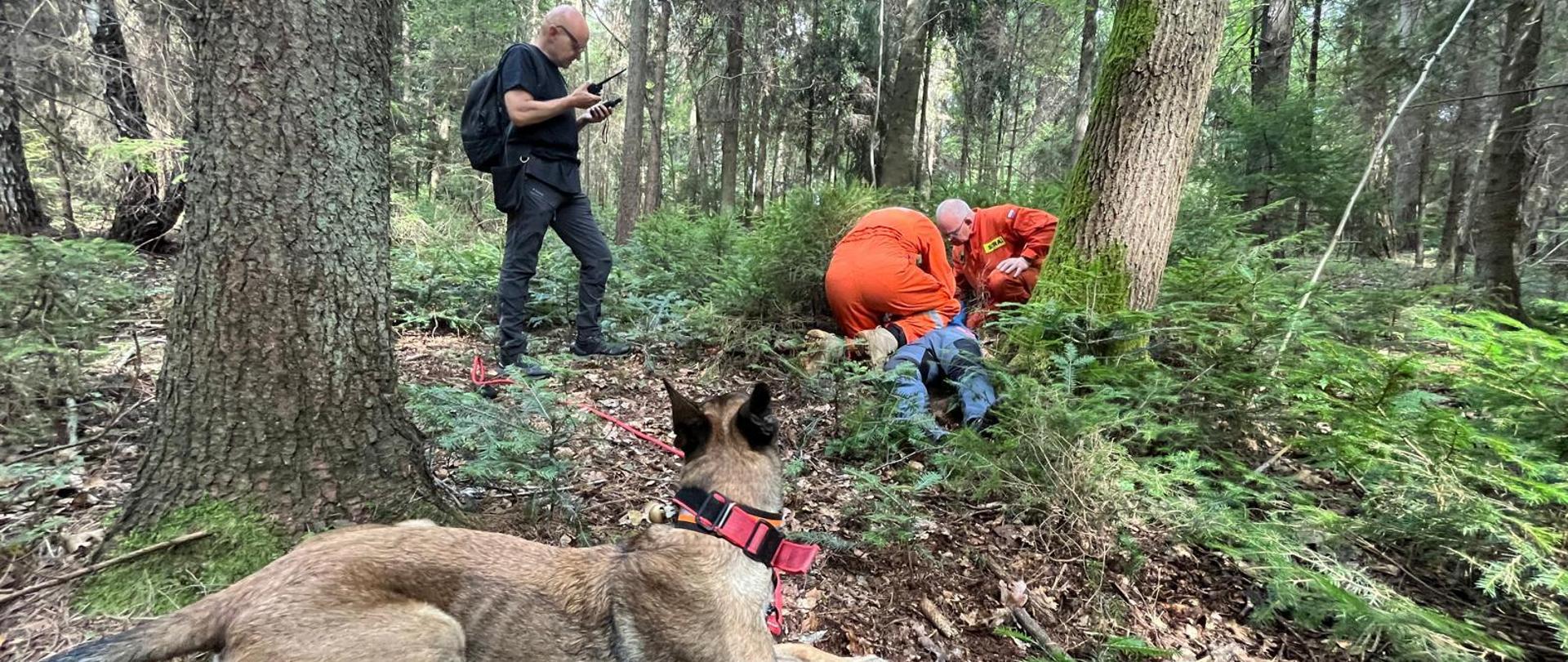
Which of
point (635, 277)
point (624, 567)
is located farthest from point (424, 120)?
point (624, 567)

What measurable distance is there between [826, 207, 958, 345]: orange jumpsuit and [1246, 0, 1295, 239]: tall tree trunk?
20.5 feet

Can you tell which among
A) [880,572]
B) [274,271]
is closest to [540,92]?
[274,271]

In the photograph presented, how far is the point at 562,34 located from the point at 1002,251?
453 centimetres

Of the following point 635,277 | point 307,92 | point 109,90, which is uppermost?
point 109,90

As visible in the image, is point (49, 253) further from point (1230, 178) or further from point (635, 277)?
point (1230, 178)

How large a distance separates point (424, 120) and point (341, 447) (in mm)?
21601

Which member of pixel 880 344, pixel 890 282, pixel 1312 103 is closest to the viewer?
pixel 880 344

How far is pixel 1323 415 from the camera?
3.75m

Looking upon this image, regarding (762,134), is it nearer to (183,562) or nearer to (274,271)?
(274,271)

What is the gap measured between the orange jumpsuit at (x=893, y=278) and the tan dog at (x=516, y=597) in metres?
3.35

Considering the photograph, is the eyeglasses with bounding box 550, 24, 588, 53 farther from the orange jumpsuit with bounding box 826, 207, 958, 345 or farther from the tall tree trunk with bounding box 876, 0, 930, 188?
the tall tree trunk with bounding box 876, 0, 930, 188

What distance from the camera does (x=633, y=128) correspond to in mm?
13172

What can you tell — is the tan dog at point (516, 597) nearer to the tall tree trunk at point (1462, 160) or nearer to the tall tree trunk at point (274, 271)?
the tall tree trunk at point (274, 271)

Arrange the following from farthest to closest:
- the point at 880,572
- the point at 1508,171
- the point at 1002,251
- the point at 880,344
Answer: the point at 1508,171 < the point at 1002,251 < the point at 880,344 < the point at 880,572
